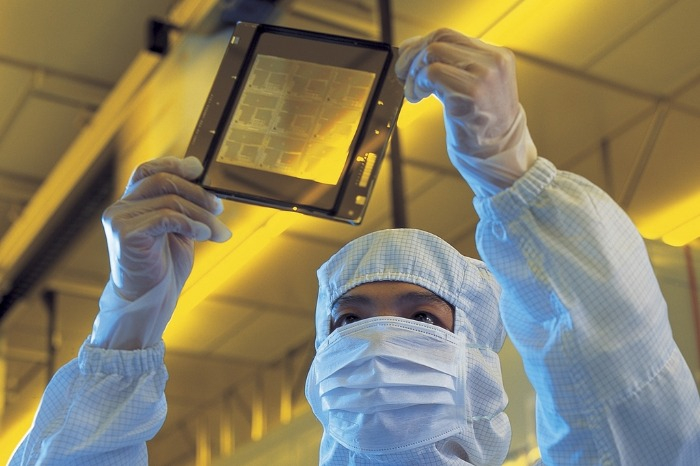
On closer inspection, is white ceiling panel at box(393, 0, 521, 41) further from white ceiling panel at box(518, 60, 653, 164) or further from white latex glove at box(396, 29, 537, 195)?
white latex glove at box(396, 29, 537, 195)

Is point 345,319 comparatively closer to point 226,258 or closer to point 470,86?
point 470,86

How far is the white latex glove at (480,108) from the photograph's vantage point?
128 centimetres

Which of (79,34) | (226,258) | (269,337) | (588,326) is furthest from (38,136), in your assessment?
(588,326)

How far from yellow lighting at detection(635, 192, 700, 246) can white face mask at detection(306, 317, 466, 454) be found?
2483 mm

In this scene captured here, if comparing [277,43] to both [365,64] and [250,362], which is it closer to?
[365,64]

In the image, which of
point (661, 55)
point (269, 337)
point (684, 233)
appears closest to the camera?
point (661, 55)

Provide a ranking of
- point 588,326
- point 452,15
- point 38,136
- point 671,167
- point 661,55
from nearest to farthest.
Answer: point 588,326
point 452,15
point 661,55
point 671,167
point 38,136

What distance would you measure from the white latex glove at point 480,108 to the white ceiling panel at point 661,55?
2.05 metres

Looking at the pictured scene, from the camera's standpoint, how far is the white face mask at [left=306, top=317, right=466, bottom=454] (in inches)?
63.6

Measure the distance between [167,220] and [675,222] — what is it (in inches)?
114

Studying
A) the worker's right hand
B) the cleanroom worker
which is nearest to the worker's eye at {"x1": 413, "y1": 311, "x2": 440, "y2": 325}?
the cleanroom worker

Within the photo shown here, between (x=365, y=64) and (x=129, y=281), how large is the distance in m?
0.48

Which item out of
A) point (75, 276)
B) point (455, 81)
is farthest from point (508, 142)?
point (75, 276)

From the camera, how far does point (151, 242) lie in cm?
160
